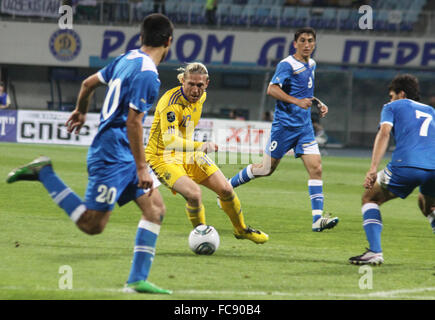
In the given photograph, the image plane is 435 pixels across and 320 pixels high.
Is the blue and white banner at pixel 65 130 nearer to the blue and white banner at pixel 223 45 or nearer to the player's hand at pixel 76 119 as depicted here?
the blue and white banner at pixel 223 45

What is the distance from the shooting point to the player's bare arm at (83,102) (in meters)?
5.50

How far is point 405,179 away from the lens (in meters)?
6.73

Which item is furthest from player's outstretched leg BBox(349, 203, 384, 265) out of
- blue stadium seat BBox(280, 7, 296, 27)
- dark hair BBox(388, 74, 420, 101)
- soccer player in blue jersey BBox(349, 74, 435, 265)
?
blue stadium seat BBox(280, 7, 296, 27)

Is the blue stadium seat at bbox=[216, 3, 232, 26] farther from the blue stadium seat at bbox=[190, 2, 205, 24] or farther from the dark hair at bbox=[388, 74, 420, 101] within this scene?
the dark hair at bbox=[388, 74, 420, 101]

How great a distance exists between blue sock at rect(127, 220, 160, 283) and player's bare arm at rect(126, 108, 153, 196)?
0.45 meters

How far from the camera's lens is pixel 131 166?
5.42 metres

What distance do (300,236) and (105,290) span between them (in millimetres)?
3992

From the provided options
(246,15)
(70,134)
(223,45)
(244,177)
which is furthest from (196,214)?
(246,15)

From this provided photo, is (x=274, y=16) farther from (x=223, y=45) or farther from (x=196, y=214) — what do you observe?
(x=196, y=214)

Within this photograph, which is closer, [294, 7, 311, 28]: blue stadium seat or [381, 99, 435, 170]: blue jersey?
[381, 99, 435, 170]: blue jersey

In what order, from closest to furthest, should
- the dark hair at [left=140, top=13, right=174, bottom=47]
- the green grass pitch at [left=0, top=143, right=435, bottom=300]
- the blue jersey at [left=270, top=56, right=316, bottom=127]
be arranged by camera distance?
the dark hair at [left=140, top=13, right=174, bottom=47] < the green grass pitch at [left=0, top=143, right=435, bottom=300] < the blue jersey at [left=270, top=56, right=316, bottom=127]

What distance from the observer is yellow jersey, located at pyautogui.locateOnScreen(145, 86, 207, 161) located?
7.44 meters

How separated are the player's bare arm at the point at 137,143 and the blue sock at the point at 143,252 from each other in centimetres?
45
